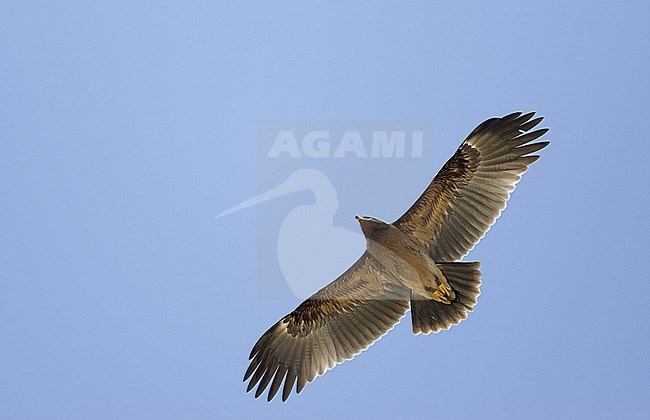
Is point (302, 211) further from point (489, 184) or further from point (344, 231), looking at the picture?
point (489, 184)

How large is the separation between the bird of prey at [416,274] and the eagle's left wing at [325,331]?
1 cm

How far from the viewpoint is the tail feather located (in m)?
10.4

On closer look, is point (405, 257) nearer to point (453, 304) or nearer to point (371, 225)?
point (371, 225)

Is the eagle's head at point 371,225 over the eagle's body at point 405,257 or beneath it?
over

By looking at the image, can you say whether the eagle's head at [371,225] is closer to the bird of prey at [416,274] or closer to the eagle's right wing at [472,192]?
the bird of prey at [416,274]

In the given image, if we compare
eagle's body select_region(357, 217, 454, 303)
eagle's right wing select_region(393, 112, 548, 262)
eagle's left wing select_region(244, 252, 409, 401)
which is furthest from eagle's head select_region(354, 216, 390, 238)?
eagle's left wing select_region(244, 252, 409, 401)

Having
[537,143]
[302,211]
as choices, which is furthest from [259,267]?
[537,143]

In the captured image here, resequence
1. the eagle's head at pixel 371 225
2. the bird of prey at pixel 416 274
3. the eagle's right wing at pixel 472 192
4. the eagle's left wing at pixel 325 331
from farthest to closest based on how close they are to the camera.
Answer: the eagle's left wing at pixel 325 331 → the eagle's right wing at pixel 472 192 → the bird of prey at pixel 416 274 → the eagle's head at pixel 371 225

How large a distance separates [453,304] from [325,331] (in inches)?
70.4

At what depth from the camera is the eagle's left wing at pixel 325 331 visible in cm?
1112

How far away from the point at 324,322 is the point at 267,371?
37.0 inches

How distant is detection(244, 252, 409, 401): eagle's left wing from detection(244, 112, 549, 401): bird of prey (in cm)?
1

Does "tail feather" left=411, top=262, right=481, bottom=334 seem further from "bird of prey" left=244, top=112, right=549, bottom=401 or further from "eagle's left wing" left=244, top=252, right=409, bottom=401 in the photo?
"eagle's left wing" left=244, top=252, right=409, bottom=401

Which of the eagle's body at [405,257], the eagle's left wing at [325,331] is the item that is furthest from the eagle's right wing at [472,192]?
the eagle's left wing at [325,331]
